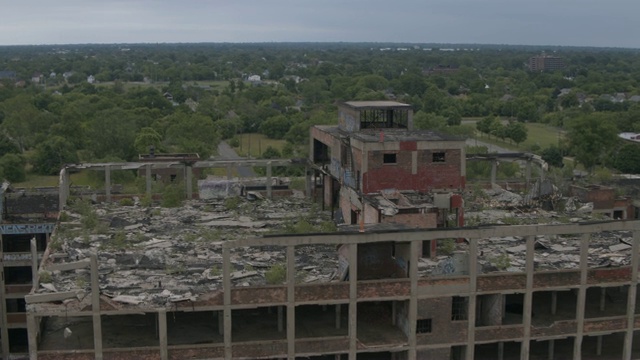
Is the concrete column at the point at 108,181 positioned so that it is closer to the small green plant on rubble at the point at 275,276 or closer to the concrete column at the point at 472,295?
the small green plant on rubble at the point at 275,276

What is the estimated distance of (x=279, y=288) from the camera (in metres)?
29.2

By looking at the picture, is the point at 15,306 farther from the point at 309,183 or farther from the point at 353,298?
the point at 353,298

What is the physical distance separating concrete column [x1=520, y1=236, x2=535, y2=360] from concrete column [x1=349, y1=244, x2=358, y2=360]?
7436 mm

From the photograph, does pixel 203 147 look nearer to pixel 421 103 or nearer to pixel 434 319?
pixel 434 319

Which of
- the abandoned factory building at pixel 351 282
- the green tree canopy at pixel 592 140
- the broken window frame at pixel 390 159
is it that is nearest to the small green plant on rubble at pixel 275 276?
the abandoned factory building at pixel 351 282

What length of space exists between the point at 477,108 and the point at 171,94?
217ft

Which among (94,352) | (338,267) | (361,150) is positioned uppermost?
(361,150)

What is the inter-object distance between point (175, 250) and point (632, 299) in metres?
21.8

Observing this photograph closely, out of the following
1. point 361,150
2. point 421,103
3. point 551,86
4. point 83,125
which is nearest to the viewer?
point 361,150

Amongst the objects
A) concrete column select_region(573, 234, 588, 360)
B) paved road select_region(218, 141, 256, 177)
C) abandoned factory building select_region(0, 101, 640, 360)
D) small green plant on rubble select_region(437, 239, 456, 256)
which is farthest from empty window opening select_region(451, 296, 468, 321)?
paved road select_region(218, 141, 256, 177)

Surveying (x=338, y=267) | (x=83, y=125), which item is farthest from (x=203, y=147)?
(x=338, y=267)

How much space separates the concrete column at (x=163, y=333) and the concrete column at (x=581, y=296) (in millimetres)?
17960

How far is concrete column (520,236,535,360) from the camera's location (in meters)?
30.4

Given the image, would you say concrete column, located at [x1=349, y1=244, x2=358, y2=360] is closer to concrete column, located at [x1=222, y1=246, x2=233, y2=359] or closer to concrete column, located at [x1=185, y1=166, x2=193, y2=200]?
concrete column, located at [x1=222, y1=246, x2=233, y2=359]
